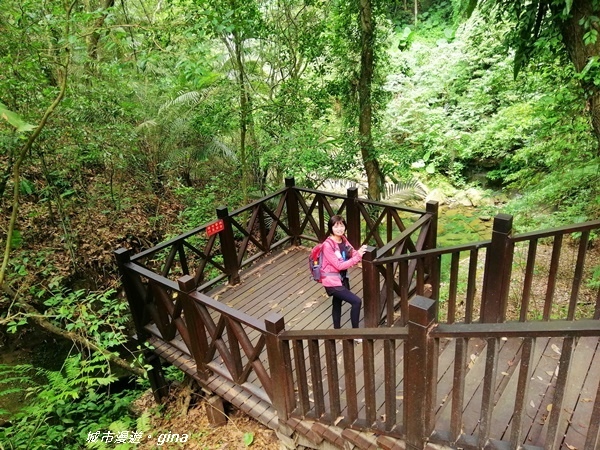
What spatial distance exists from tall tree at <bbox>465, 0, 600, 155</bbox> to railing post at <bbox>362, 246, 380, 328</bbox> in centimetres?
269

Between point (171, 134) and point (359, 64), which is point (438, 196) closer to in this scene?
point (359, 64)

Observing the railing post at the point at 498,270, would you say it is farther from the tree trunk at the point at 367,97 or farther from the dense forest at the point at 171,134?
the tree trunk at the point at 367,97

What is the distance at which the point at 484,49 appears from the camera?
11.1 meters

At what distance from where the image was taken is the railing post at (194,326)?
12.3 ft

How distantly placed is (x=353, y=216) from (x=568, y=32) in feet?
10.7

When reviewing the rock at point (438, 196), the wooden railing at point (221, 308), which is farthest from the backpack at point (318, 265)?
the rock at point (438, 196)

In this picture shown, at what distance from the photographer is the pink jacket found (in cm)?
402

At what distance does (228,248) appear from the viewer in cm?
554

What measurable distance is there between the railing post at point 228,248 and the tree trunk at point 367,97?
330cm

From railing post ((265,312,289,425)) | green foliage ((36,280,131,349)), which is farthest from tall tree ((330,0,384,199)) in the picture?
green foliage ((36,280,131,349))

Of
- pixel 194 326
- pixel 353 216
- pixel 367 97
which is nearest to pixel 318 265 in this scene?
pixel 194 326

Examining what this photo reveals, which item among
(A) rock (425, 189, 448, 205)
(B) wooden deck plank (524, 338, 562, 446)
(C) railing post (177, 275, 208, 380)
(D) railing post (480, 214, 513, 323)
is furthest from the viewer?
(A) rock (425, 189, 448, 205)

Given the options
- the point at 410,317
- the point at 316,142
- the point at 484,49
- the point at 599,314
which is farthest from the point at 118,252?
the point at 484,49

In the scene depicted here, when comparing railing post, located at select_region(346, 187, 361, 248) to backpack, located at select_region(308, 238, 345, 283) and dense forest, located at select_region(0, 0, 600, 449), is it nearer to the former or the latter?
dense forest, located at select_region(0, 0, 600, 449)
